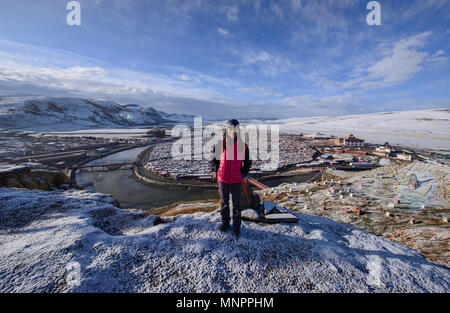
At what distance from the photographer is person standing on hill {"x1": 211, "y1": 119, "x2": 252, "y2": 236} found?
391 cm

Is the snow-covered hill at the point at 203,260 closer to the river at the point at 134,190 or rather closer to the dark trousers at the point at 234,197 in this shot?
the dark trousers at the point at 234,197

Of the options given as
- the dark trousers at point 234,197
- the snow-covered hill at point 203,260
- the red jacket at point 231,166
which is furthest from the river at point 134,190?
the red jacket at point 231,166

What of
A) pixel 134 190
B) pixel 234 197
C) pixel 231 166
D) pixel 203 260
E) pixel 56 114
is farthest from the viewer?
pixel 56 114

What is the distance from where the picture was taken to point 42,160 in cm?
4078

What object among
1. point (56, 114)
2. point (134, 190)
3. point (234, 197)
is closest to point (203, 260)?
point (234, 197)

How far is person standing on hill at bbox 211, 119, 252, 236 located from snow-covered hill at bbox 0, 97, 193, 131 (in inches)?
5532

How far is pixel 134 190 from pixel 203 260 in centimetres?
3003

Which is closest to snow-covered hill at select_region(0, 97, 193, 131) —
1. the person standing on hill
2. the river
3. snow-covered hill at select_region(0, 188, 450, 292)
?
the river

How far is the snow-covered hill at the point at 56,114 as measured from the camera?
105m

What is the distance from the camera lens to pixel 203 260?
3.21 m

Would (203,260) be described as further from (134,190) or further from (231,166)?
(134,190)

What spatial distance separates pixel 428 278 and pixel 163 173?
115 feet

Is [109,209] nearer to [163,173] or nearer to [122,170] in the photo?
[163,173]

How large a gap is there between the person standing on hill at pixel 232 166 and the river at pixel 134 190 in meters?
21.9
